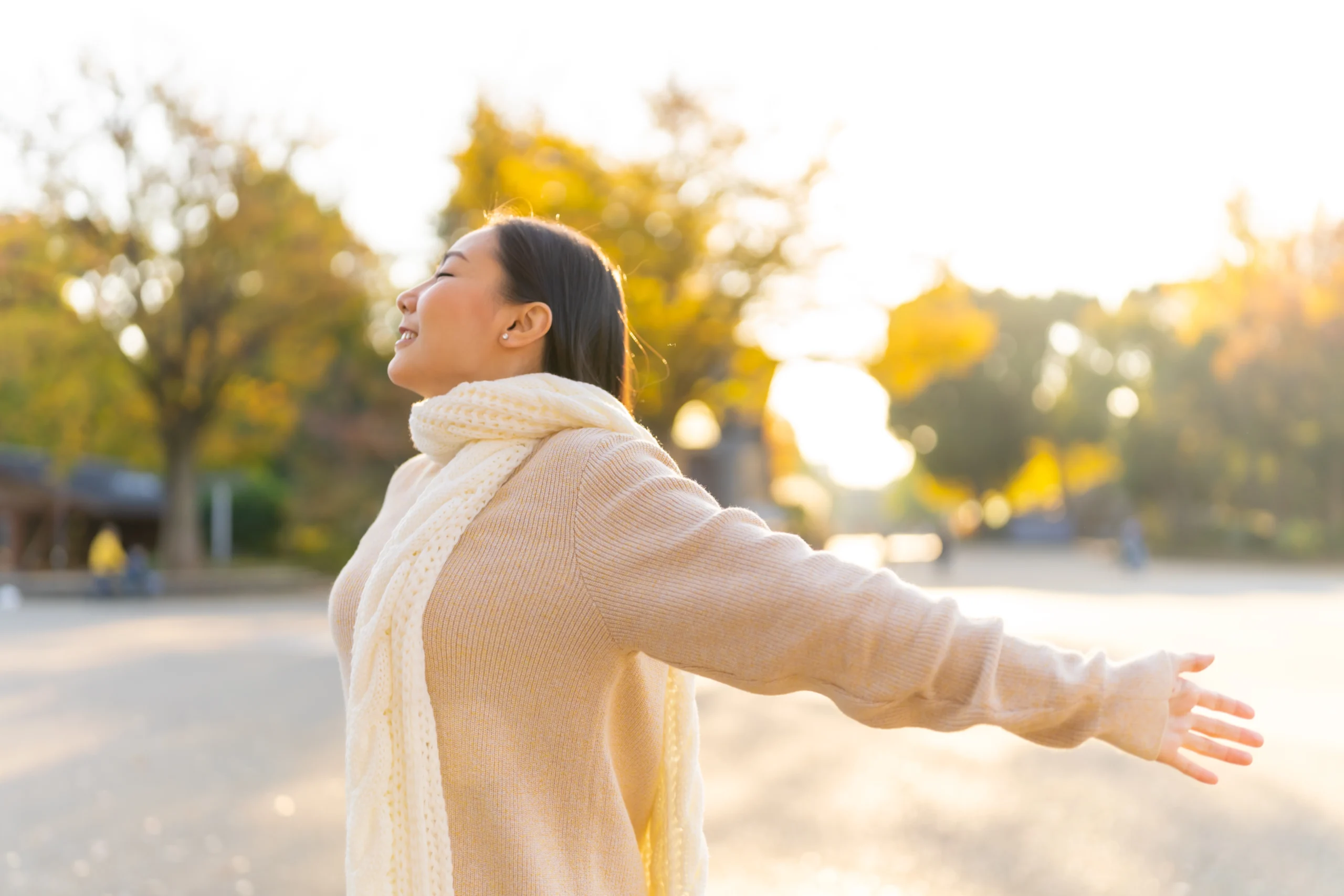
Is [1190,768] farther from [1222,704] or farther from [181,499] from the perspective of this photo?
[181,499]

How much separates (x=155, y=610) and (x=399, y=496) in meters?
19.7

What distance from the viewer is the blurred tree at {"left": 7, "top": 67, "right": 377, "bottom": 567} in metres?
25.3

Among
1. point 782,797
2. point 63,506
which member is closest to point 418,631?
point 782,797

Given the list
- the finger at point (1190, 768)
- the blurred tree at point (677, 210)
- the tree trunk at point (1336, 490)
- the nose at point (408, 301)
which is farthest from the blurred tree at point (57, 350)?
the tree trunk at point (1336, 490)

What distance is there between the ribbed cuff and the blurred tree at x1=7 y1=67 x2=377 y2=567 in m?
25.9

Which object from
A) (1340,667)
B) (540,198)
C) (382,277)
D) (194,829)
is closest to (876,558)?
(382,277)

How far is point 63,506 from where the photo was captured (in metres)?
34.5

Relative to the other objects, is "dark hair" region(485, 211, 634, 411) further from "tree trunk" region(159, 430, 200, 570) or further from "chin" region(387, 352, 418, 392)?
"tree trunk" region(159, 430, 200, 570)

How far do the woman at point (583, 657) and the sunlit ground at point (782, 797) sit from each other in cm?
339

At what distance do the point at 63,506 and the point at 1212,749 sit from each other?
3689 centimetres

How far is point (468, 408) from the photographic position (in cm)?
177

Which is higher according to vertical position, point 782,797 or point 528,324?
point 528,324

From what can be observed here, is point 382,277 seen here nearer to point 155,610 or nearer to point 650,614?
point 155,610

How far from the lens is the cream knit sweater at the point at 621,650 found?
1.50 metres
